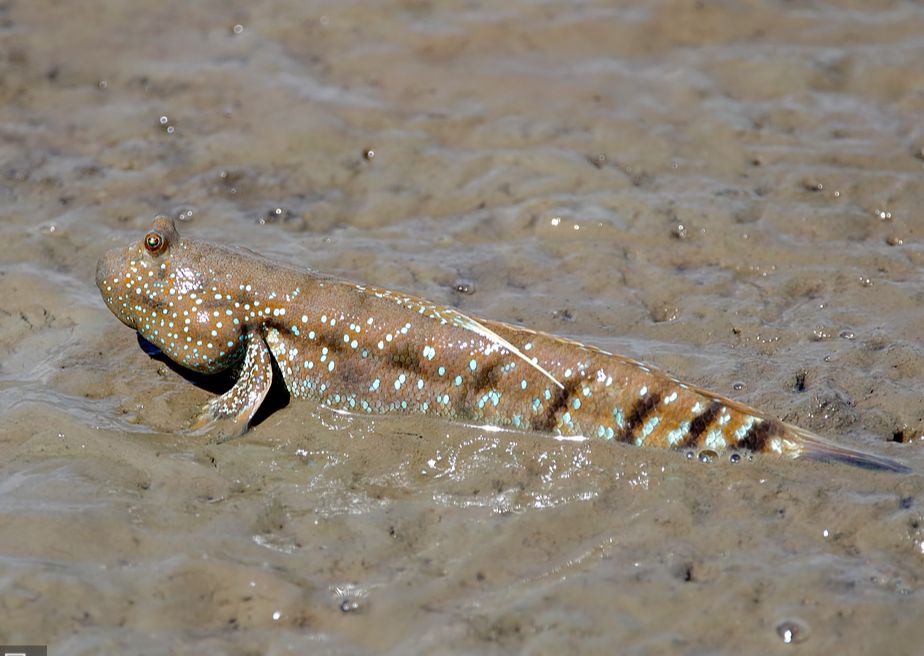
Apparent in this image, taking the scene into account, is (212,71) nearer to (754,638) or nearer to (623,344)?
(623,344)

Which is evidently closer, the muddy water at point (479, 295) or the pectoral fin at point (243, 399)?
the muddy water at point (479, 295)

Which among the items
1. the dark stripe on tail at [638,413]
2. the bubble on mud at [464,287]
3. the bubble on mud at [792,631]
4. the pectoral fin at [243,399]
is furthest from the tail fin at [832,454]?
the pectoral fin at [243,399]

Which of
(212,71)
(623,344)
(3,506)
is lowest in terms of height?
(3,506)

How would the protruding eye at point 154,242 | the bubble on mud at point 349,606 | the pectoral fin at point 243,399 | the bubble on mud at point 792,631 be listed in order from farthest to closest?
the protruding eye at point 154,242, the pectoral fin at point 243,399, the bubble on mud at point 349,606, the bubble on mud at point 792,631

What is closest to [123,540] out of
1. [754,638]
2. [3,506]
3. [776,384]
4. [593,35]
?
[3,506]

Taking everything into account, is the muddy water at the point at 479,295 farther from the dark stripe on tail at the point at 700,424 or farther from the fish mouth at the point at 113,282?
the fish mouth at the point at 113,282

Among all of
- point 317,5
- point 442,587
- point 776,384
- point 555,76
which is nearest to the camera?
point 442,587

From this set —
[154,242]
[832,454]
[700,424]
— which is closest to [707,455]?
[700,424]
